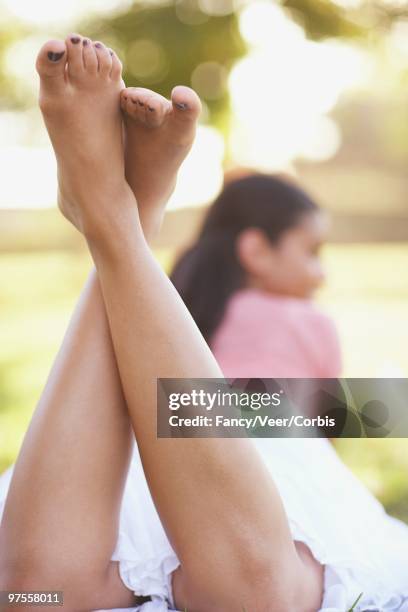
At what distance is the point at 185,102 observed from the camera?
0.84 metres

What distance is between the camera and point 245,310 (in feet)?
5.10

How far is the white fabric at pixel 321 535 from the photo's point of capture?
799 mm

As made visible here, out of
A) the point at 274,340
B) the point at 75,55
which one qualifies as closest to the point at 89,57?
the point at 75,55

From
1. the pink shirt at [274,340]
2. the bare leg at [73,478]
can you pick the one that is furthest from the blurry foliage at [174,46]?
the bare leg at [73,478]

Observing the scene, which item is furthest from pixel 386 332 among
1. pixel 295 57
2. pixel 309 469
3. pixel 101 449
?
pixel 101 449

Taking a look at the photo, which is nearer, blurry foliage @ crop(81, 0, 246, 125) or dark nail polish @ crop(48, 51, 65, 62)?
dark nail polish @ crop(48, 51, 65, 62)

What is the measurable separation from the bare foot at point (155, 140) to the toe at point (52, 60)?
8 centimetres

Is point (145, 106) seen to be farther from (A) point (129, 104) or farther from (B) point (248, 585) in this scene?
(B) point (248, 585)

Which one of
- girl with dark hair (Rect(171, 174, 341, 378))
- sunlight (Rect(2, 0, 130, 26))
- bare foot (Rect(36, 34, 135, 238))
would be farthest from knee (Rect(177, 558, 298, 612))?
sunlight (Rect(2, 0, 130, 26))

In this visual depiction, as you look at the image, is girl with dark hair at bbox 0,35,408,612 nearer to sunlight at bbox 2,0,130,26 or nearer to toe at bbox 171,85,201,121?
toe at bbox 171,85,201,121

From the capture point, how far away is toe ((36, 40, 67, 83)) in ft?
2.61

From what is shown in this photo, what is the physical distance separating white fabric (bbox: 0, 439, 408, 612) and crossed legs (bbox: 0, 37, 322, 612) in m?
0.02

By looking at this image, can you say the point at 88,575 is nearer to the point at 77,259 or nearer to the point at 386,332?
the point at 386,332

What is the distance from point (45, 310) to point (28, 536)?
4.40 meters
